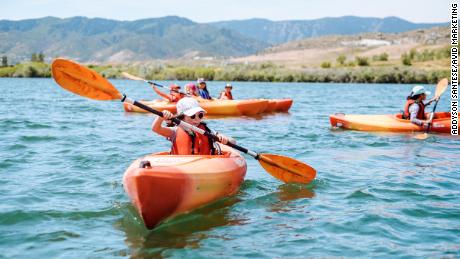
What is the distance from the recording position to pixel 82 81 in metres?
6.79

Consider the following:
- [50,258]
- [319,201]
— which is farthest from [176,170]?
[319,201]

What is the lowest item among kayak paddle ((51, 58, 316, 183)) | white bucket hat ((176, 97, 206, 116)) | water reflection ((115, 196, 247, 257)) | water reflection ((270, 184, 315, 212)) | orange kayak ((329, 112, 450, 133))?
water reflection ((270, 184, 315, 212))

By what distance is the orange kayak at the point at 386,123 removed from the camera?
490 inches

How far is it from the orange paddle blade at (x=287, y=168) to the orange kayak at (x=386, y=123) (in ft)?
17.4

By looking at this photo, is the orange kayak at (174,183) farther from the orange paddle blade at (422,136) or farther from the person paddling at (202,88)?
the person paddling at (202,88)

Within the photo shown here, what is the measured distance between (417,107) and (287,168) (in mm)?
5586

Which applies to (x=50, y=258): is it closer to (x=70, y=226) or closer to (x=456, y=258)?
(x=70, y=226)

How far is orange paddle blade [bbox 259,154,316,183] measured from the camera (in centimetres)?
790

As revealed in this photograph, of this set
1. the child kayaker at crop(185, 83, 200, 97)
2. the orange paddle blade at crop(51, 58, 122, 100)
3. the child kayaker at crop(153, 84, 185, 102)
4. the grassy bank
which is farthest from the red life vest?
the grassy bank

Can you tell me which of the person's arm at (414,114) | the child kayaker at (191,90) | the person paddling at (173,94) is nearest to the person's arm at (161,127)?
the person's arm at (414,114)

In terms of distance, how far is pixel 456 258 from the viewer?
518cm

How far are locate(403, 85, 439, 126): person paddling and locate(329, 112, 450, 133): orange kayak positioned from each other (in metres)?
0.13

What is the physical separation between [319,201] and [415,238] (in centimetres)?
164

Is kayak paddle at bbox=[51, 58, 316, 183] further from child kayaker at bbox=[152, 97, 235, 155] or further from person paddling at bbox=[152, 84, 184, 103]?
person paddling at bbox=[152, 84, 184, 103]
